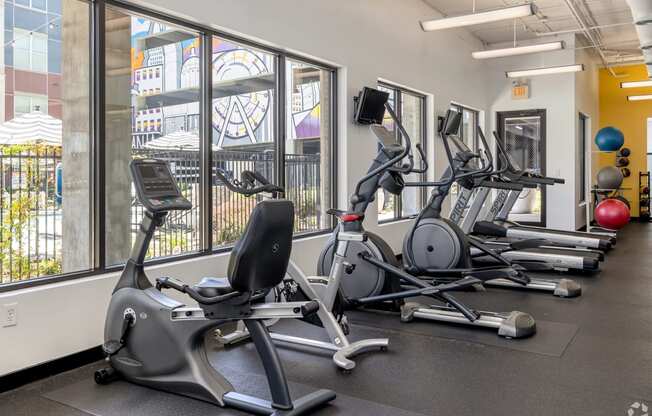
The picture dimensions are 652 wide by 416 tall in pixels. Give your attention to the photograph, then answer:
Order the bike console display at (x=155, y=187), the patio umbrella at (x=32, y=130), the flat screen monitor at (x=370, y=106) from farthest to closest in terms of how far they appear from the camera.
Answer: the flat screen monitor at (x=370, y=106) → the patio umbrella at (x=32, y=130) → the bike console display at (x=155, y=187)

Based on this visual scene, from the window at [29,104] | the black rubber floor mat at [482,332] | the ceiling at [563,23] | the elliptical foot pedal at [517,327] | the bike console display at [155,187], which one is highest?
the ceiling at [563,23]

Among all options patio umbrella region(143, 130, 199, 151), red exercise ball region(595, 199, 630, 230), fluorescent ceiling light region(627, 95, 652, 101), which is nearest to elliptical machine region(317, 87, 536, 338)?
patio umbrella region(143, 130, 199, 151)

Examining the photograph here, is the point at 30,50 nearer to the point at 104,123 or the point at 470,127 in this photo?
the point at 104,123

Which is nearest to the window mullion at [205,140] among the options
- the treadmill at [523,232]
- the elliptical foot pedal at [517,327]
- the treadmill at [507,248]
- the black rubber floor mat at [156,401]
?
the black rubber floor mat at [156,401]

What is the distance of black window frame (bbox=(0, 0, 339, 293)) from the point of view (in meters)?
3.53

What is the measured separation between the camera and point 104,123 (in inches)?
142

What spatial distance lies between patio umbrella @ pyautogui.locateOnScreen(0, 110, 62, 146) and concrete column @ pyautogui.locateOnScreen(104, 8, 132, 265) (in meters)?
0.32

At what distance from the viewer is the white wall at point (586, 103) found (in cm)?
1052

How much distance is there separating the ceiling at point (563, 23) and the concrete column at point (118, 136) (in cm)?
564

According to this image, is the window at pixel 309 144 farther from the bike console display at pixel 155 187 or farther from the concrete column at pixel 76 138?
the bike console display at pixel 155 187

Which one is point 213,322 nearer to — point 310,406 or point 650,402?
point 310,406

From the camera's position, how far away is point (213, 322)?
267 cm

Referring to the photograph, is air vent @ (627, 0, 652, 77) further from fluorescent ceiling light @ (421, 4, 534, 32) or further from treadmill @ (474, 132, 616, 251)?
treadmill @ (474, 132, 616, 251)

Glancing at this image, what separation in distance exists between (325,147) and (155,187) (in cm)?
327
